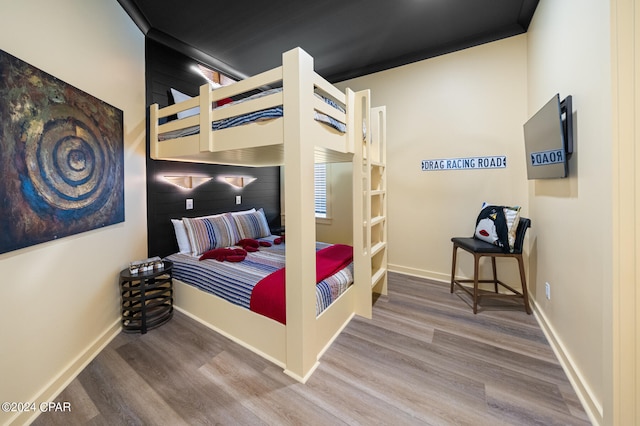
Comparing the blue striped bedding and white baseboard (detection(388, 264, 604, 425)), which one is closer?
white baseboard (detection(388, 264, 604, 425))

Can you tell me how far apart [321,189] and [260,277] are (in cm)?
229

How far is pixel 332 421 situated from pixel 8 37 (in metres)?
2.54

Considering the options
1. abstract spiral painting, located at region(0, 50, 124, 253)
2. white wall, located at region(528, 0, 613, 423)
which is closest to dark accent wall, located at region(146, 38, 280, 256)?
abstract spiral painting, located at region(0, 50, 124, 253)

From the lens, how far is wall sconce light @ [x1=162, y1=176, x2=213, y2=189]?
2.71 metres

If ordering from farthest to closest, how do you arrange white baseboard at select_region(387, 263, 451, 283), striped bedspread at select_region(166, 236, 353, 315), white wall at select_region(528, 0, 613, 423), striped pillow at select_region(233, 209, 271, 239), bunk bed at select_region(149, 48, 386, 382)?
striped pillow at select_region(233, 209, 271, 239), white baseboard at select_region(387, 263, 451, 283), striped bedspread at select_region(166, 236, 353, 315), bunk bed at select_region(149, 48, 386, 382), white wall at select_region(528, 0, 613, 423)

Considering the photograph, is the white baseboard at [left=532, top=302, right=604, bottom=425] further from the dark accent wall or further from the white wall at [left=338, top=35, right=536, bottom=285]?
the dark accent wall

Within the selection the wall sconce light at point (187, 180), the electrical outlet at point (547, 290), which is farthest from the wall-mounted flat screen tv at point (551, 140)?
the wall sconce light at point (187, 180)

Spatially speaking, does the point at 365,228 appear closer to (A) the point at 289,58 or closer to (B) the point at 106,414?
(A) the point at 289,58

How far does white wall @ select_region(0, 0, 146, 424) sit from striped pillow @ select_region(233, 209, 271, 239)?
3.47ft

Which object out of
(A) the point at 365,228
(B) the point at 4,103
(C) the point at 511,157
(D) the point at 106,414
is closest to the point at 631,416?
(A) the point at 365,228

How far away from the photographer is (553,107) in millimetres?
1624

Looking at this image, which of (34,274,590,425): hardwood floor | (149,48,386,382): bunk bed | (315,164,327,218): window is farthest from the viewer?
(315,164,327,218): window

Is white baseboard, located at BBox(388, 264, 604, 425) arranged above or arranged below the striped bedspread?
below

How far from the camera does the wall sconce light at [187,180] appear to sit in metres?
2.71
